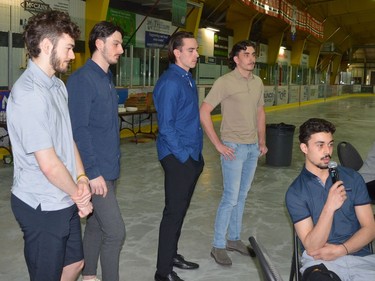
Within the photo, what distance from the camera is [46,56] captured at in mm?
1869

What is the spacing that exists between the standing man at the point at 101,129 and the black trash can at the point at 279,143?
547 centimetres

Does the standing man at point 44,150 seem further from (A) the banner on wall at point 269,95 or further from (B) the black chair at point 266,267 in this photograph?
(A) the banner on wall at point 269,95

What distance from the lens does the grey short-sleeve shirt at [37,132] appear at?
1.77 meters

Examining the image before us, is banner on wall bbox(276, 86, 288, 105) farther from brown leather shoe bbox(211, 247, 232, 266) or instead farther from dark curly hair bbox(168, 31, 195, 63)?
dark curly hair bbox(168, 31, 195, 63)

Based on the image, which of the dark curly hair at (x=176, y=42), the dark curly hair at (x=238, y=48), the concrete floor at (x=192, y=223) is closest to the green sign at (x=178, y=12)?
the concrete floor at (x=192, y=223)

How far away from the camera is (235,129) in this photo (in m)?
3.56

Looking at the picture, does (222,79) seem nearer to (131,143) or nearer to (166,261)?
(166,261)

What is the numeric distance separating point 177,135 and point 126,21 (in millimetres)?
11200

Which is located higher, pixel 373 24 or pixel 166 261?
pixel 373 24

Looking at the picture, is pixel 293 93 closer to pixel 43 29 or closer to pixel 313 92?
pixel 313 92

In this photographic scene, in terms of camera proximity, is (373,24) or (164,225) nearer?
(164,225)

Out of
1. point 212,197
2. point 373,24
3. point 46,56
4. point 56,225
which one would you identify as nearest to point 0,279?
point 56,225

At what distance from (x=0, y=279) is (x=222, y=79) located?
228 cm

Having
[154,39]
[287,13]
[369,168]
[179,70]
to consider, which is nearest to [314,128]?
[179,70]
